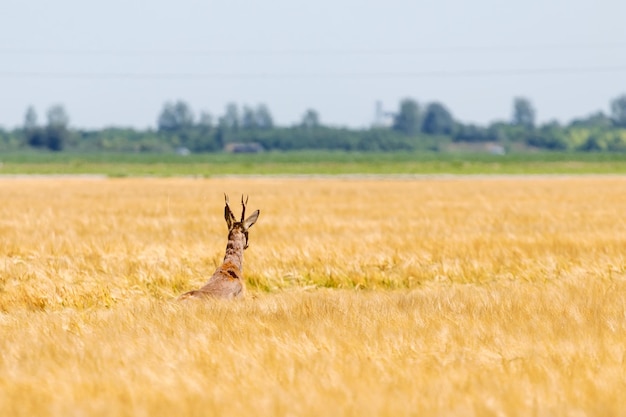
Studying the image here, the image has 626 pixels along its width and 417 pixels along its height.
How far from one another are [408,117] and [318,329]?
186864 mm

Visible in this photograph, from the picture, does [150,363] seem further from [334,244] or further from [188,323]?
[334,244]

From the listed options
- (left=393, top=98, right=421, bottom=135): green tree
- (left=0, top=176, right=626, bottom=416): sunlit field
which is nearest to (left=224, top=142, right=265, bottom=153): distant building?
(left=393, top=98, right=421, bottom=135): green tree

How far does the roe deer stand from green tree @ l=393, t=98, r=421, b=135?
183077mm

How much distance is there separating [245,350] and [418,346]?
0.97 meters

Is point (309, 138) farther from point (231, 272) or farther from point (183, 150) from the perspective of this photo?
point (231, 272)

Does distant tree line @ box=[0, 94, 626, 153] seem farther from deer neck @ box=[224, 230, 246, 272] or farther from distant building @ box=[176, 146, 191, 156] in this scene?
deer neck @ box=[224, 230, 246, 272]

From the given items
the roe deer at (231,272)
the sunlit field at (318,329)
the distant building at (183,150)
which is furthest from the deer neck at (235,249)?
the distant building at (183,150)

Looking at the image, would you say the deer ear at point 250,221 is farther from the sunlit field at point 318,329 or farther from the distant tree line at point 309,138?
the distant tree line at point 309,138

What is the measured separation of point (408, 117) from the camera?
191 meters

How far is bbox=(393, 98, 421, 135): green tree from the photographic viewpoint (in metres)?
191

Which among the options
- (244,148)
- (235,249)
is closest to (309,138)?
(244,148)

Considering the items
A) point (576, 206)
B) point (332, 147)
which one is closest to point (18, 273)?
point (576, 206)

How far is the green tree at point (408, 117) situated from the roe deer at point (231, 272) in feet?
601

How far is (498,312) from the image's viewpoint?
276 inches
